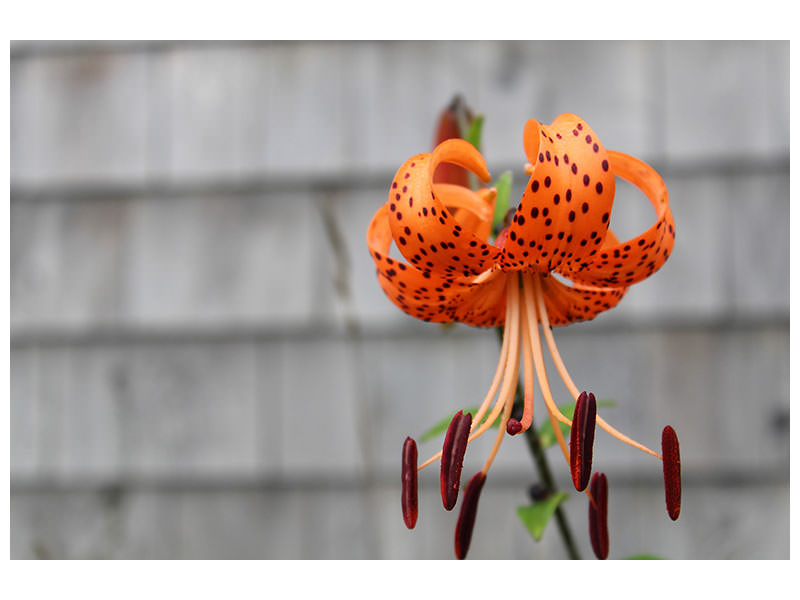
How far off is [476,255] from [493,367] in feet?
2.14

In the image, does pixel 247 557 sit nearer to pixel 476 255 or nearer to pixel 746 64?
pixel 476 255

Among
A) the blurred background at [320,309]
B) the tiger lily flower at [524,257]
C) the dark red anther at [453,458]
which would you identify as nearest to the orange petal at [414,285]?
the tiger lily flower at [524,257]

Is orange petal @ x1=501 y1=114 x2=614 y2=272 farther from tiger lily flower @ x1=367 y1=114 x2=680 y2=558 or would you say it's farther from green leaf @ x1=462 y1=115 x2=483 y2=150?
green leaf @ x1=462 y1=115 x2=483 y2=150

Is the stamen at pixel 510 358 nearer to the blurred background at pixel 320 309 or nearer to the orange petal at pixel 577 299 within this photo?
the orange petal at pixel 577 299

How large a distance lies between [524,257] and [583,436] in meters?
0.13

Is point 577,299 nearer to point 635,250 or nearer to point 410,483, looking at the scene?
point 635,250

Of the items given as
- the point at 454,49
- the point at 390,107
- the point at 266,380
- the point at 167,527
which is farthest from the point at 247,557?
the point at 454,49

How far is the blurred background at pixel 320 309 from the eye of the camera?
109 cm

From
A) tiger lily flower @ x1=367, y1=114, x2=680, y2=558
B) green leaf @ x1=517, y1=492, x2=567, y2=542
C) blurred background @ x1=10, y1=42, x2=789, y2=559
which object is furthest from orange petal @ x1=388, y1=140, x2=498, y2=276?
blurred background @ x1=10, y1=42, x2=789, y2=559

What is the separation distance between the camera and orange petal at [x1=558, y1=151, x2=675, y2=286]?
48cm

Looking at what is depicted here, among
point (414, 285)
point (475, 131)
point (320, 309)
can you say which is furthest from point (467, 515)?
point (320, 309)

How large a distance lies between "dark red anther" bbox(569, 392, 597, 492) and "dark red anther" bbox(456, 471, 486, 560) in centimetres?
8

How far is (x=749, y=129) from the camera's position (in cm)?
109

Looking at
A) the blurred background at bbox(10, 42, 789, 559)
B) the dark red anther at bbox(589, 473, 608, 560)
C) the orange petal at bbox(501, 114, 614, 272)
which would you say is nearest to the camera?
the orange petal at bbox(501, 114, 614, 272)
